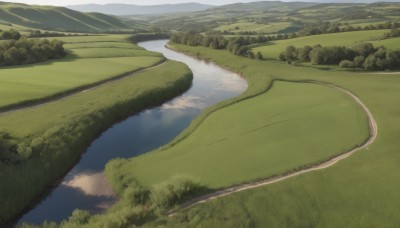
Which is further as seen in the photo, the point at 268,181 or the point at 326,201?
the point at 268,181

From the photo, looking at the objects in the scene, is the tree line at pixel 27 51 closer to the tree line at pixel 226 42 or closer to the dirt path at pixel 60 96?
the dirt path at pixel 60 96

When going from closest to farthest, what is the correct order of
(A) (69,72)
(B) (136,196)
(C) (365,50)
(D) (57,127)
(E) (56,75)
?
1. (B) (136,196)
2. (D) (57,127)
3. (E) (56,75)
4. (A) (69,72)
5. (C) (365,50)

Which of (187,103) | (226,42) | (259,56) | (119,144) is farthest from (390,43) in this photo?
(119,144)

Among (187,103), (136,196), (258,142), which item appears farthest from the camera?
(187,103)

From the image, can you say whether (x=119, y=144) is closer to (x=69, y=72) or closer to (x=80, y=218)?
(x=80, y=218)

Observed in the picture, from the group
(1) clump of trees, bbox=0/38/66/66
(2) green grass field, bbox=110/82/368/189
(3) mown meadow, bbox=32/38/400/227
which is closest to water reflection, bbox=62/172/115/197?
(3) mown meadow, bbox=32/38/400/227

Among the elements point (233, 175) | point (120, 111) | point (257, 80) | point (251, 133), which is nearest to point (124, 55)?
point (257, 80)

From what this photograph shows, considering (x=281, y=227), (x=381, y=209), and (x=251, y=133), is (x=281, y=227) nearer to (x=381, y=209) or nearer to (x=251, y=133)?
(x=381, y=209)
